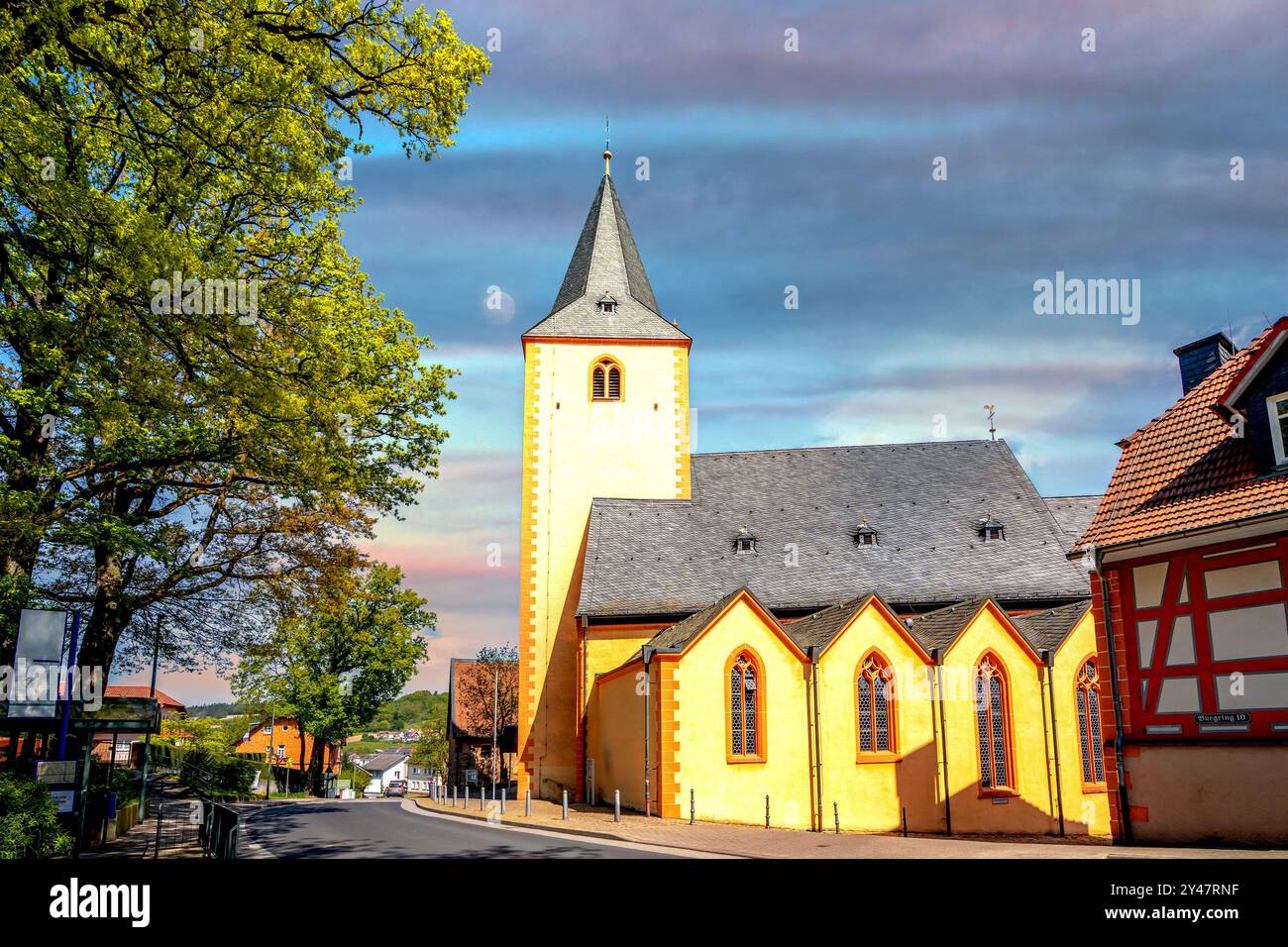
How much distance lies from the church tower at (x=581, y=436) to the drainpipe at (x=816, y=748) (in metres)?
10.3

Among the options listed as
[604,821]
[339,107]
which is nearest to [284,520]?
[604,821]

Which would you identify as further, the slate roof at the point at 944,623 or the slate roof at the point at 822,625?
the slate roof at the point at 944,623

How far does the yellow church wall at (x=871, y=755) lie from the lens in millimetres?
24922

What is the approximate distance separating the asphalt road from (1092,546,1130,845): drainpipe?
8.45 metres

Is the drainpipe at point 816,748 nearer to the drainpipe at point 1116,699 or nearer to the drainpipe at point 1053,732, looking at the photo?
the drainpipe at point 1053,732

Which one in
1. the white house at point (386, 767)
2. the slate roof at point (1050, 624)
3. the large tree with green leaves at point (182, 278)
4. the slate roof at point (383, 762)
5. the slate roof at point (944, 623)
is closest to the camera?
the large tree with green leaves at point (182, 278)

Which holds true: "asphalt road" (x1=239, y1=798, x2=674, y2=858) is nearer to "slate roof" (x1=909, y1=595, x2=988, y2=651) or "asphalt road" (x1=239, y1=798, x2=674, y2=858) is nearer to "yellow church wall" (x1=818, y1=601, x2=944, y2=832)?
"yellow church wall" (x1=818, y1=601, x2=944, y2=832)

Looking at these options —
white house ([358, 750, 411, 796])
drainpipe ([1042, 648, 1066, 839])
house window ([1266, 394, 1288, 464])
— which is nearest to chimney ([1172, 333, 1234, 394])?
house window ([1266, 394, 1288, 464])

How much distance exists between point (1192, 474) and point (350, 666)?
47.3 meters

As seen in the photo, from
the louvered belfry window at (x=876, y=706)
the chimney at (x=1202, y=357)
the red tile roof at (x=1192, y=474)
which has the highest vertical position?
the chimney at (x=1202, y=357)

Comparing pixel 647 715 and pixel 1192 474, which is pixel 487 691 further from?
pixel 1192 474

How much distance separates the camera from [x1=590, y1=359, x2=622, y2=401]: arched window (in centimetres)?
3562

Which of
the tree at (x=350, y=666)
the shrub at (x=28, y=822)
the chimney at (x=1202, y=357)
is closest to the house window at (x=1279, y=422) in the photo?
the chimney at (x=1202, y=357)

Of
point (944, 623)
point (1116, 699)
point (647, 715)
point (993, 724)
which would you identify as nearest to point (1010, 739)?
point (993, 724)
